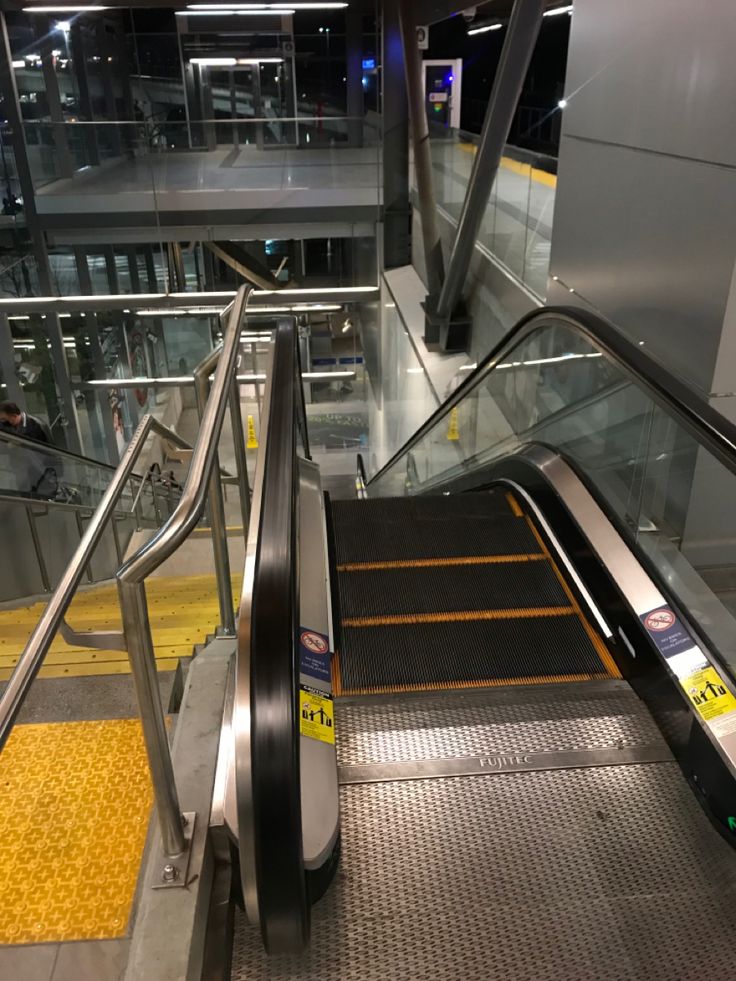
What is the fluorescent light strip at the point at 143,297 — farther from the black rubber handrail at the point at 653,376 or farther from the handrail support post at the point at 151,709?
the handrail support post at the point at 151,709

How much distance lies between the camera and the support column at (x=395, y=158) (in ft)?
39.9

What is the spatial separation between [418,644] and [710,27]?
2896mm

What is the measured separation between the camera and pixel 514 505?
4.07 meters

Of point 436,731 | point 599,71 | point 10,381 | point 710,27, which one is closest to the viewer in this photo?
point 436,731

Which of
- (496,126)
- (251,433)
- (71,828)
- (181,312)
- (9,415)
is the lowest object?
(251,433)

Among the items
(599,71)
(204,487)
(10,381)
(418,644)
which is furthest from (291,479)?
(10,381)

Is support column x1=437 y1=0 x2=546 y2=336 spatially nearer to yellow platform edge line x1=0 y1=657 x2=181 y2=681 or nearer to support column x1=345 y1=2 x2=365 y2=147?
support column x1=345 y1=2 x2=365 y2=147

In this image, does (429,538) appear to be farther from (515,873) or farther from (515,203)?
(515,203)

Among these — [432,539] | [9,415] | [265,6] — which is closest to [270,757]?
[432,539]

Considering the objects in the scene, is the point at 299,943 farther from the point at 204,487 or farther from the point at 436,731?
the point at 204,487

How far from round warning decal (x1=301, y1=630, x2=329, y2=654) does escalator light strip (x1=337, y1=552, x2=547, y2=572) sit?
3.51 feet

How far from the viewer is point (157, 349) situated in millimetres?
14266

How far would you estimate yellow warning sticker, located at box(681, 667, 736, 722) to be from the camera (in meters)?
2.23

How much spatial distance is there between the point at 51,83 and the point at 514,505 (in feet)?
38.4
